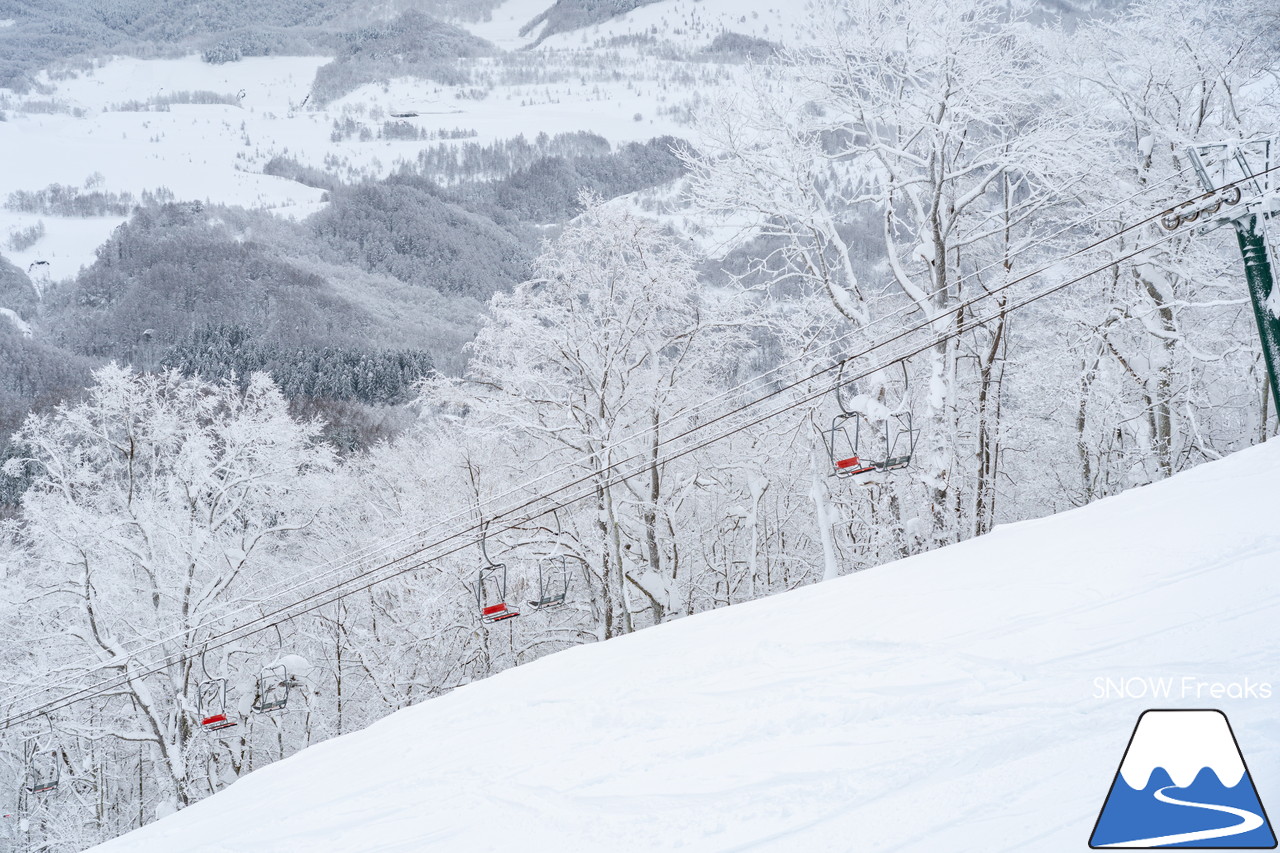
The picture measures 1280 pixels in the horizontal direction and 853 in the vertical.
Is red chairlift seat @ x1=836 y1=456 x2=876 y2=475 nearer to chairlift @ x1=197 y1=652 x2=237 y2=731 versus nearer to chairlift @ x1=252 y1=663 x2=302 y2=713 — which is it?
chairlift @ x1=252 y1=663 x2=302 y2=713

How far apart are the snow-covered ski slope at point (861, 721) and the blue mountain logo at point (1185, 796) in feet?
0.51

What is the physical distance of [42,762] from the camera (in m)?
27.7

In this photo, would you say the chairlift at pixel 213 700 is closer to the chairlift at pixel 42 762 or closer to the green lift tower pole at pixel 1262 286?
the chairlift at pixel 42 762

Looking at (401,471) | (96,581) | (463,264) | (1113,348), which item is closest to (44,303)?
(463,264)

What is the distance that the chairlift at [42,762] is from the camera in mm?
20377

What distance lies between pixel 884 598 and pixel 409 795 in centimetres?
509

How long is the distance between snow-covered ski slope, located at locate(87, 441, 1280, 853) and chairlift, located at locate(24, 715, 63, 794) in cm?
1537

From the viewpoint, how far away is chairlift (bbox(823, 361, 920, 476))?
10938mm

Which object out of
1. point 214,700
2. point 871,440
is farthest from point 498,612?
point 214,700

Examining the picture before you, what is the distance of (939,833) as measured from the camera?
4.31m

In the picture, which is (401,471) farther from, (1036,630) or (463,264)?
(463,264)

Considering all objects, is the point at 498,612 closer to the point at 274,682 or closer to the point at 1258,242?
the point at 1258,242

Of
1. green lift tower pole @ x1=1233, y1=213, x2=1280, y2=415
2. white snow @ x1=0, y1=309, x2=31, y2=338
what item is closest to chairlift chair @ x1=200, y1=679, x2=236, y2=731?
green lift tower pole @ x1=1233, y1=213, x2=1280, y2=415

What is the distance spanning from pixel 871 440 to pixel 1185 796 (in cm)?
1513
